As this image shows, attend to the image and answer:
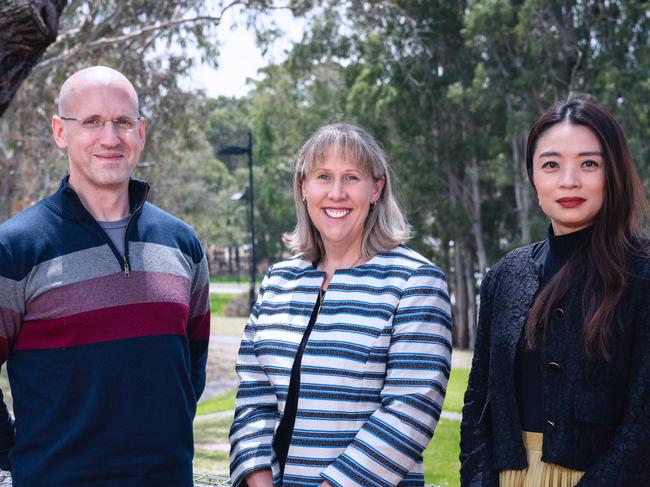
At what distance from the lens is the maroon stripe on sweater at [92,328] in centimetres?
247

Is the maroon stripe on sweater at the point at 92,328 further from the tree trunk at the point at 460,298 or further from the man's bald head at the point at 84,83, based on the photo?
the tree trunk at the point at 460,298

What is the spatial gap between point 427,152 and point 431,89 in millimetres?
1751

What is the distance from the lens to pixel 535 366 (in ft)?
7.83

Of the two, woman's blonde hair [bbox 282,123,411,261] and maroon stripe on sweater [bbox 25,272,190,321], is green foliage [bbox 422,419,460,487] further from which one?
maroon stripe on sweater [bbox 25,272,190,321]

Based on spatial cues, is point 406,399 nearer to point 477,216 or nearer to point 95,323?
point 95,323

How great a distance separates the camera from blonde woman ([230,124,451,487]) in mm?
2494

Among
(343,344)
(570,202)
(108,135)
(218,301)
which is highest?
(108,135)

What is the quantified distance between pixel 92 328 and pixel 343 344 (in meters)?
0.76

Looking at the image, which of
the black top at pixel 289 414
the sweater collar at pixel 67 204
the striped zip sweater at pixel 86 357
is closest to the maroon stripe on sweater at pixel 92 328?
the striped zip sweater at pixel 86 357

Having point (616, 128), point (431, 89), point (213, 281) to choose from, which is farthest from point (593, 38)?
point (213, 281)

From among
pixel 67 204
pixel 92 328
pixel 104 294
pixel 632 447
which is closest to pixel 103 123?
pixel 67 204

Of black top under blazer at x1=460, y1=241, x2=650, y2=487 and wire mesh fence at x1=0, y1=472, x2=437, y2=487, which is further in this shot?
wire mesh fence at x1=0, y1=472, x2=437, y2=487

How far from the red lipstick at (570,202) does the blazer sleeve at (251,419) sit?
109 cm

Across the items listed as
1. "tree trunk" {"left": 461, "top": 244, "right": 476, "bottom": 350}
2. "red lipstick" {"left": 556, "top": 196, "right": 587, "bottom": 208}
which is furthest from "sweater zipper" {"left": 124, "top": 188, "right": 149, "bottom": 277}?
"tree trunk" {"left": 461, "top": 244, "right": 476, "bottom": 350}
